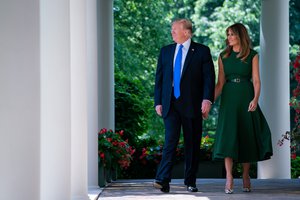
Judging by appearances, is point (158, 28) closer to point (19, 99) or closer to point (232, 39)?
point (232, 39)

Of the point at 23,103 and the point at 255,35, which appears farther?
the point at 255,35

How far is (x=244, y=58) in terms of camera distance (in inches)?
384

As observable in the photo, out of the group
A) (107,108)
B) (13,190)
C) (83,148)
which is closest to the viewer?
(13,190)

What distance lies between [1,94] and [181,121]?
4.89m

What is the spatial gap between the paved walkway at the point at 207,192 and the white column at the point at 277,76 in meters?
1.84

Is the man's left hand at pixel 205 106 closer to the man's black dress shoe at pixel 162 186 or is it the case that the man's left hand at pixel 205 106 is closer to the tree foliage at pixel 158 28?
the man's black dress shoe at pixel 162 186

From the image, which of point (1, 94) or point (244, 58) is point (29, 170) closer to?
point (1, 94)

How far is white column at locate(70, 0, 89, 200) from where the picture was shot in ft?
28.1

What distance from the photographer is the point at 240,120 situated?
32.2ft

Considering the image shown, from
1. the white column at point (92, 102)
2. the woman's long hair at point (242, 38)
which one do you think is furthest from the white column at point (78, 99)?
the woman's long hair at point (242, 38)

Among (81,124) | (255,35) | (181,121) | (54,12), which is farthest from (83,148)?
(255,35)

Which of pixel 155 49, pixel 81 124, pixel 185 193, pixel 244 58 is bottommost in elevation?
pixel 185 193

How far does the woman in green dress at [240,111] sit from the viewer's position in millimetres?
9727

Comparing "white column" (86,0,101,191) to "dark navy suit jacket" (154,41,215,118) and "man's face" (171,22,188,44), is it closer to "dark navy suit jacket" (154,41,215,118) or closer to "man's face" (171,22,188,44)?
"dark navy suit jacket" (154,41,215,118)
